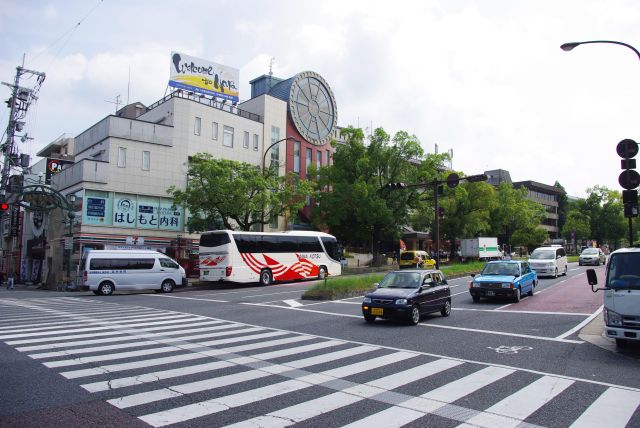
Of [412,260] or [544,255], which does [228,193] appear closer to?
[412,260]

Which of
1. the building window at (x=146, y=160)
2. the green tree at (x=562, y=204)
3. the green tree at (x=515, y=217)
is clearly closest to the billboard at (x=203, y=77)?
A: the building window at (x=146, y=160)

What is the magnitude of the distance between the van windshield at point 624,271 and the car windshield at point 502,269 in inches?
373

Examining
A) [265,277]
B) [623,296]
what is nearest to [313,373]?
[623,296]

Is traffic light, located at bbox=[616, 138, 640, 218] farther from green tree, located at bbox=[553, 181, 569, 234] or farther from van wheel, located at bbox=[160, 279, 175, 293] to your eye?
green tree, located at bbox=[553, 181, 569, 234]

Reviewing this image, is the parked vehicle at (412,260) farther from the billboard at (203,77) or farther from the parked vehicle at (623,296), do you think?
the parked vehicle at (623,296)

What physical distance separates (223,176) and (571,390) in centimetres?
2834

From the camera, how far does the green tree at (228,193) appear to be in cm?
3234

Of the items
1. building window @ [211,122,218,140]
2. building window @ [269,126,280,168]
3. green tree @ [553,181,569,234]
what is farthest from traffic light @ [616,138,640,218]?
green tree @ [553,181,569,234]

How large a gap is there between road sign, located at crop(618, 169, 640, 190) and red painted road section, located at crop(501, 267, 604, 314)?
215 inches

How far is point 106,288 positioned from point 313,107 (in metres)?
31.6

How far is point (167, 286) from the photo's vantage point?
92.8 feet

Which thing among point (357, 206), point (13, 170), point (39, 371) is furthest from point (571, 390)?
point (13, 170)

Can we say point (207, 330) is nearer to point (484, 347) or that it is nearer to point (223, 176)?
point (484, 347)

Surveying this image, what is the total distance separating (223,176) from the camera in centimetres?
3262
